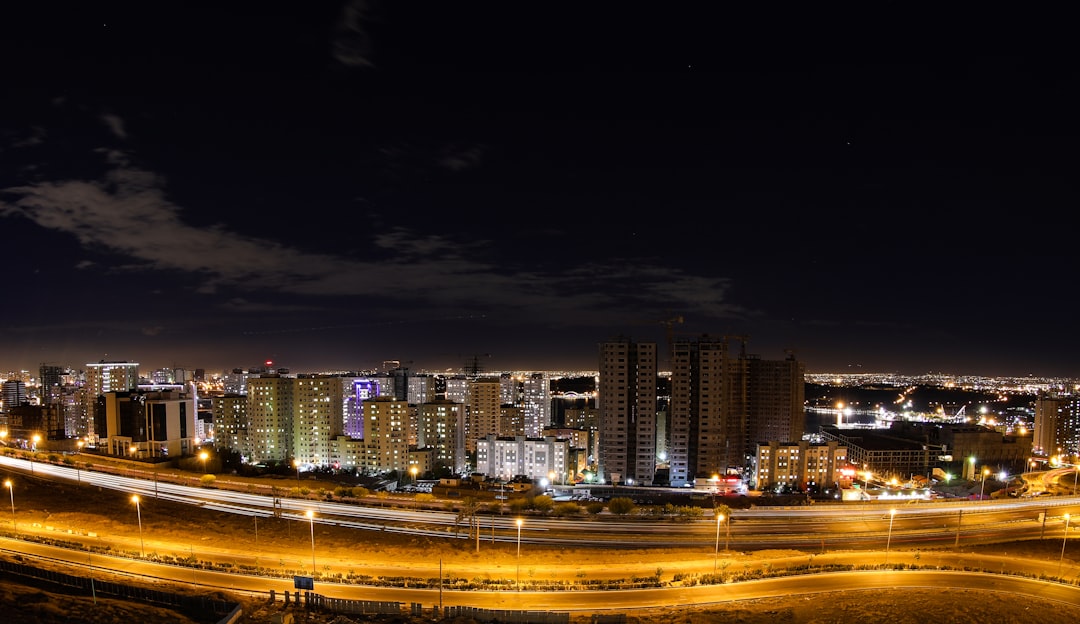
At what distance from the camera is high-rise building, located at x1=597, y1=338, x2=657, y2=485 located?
3050 cm

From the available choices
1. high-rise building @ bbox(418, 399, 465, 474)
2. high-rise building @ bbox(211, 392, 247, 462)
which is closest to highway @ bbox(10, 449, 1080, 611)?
high-rise building @ bbox(211, 392, 247, 462)

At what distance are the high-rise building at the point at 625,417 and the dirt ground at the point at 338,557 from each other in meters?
16.3

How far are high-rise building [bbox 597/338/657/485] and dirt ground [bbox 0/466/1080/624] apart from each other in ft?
53.5

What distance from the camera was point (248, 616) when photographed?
914 centimetres

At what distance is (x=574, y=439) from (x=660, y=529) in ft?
60.7

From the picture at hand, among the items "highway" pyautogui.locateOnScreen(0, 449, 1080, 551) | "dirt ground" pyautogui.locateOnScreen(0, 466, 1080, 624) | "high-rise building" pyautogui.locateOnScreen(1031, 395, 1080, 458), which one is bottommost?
"high-rise building" pyautogui.locateOnScreen(1031, 395, 1080, 458)

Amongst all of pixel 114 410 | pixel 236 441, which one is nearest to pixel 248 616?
pixel 114 410

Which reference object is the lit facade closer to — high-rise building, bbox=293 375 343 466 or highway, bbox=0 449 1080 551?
highway, bbox=0 449 1080 551

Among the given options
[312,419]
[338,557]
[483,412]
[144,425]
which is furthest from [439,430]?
[338,557]

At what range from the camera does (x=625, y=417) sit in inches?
1198

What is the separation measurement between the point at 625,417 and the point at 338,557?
19.6 m

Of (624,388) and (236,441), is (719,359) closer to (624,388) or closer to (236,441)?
(624,388)

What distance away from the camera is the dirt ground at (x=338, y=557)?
9094mm

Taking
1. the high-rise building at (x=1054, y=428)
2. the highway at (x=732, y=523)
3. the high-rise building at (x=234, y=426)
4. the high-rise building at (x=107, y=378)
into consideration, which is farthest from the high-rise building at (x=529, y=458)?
the high-rise building at (x=107, y=378)
